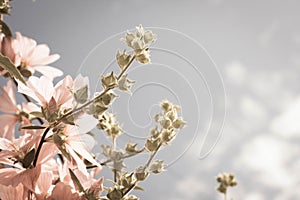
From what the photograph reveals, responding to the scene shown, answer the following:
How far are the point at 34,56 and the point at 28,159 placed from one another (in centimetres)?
30

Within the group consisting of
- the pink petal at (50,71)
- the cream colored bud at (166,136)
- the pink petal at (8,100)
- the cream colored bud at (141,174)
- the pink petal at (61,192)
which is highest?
the pink petal at (50,71)

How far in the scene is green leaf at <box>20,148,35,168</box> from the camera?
0.47m

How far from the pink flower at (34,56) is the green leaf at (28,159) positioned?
257mm

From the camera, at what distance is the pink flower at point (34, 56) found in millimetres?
706

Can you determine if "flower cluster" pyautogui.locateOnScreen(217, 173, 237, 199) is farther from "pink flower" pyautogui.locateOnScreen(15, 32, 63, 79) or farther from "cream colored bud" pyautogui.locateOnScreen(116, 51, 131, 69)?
"cream colored bud" pyautogui.locateOnScreen(116, 51, 131, 69)

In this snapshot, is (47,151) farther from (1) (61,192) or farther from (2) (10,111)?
(2) (10,111)

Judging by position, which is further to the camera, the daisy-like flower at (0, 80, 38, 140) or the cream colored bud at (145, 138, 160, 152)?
the daisy-like flower at (0, 80, 38, 140)

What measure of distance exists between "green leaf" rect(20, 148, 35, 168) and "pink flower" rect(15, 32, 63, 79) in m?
0.26

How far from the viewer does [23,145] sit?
1.62 ft

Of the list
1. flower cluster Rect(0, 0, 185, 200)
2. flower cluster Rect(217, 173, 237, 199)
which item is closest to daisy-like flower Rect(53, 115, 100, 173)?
flower cluster Rect(0, 0, 185, 200)

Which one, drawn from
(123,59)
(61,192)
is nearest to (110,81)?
(123,59)

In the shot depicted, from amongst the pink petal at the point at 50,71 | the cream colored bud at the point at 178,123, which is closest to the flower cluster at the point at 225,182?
the pink petal at the point at 50,71

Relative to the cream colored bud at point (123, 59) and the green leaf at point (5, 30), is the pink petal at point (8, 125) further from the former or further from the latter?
the cream colored bud at point (123, 59)

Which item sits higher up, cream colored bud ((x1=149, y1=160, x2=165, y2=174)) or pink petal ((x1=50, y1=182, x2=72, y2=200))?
cream colored bud ((x1=149, y1=160, x2=165, y2=174))
